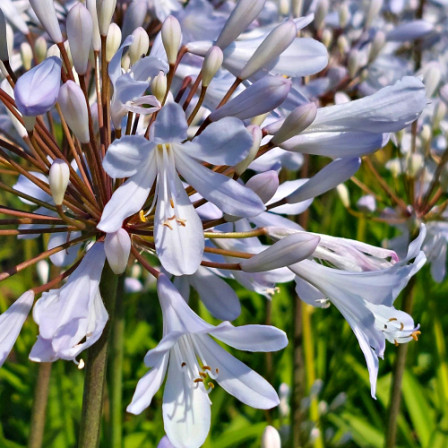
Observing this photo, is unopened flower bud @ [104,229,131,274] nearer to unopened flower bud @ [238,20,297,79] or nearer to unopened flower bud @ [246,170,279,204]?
unopened flower bud @ [246,170,279,204]

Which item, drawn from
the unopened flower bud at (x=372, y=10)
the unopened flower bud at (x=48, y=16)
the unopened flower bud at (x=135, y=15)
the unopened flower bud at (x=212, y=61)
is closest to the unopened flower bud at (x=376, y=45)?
the unopened flower bud at (x=372, y=10)

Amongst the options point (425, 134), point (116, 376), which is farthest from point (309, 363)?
point (425, 134)

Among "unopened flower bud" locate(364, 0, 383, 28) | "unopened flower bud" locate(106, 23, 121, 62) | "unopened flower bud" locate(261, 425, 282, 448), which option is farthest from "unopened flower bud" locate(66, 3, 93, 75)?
"unopened flower bud" locate(364, 0, 383, 28)

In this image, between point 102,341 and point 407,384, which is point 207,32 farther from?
point 407,384

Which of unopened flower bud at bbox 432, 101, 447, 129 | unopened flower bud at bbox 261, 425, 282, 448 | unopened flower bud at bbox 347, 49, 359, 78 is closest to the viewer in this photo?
unopened flower bud at bbox 261, 425, 282, 448

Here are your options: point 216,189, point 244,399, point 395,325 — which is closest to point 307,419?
point 395,325

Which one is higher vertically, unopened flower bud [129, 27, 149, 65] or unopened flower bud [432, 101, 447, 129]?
unopened flower bud [129, 27, 149, 65]
